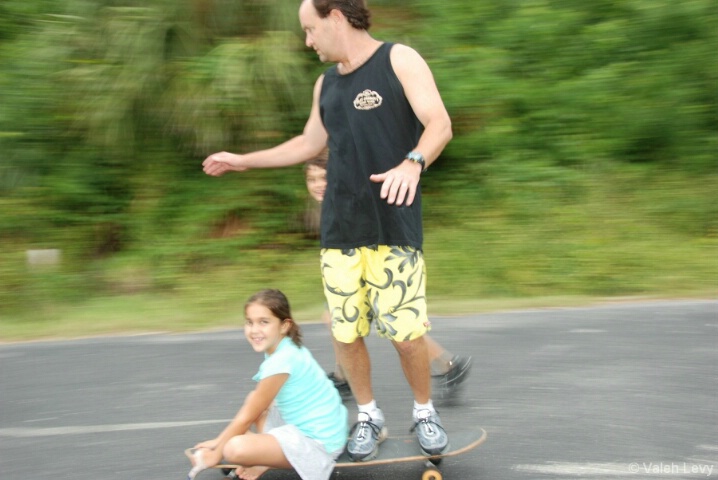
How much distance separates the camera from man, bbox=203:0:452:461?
3240 millimetres

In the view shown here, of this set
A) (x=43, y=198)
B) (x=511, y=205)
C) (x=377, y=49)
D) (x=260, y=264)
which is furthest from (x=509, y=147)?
(x=377, y=49)

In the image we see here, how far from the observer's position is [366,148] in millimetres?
3311

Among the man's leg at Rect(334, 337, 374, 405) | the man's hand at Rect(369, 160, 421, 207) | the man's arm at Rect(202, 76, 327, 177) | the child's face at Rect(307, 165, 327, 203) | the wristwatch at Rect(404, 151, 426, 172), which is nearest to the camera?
the man's hand at Rect(369, 160, 421, 207)

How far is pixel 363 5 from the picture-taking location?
10.8ft

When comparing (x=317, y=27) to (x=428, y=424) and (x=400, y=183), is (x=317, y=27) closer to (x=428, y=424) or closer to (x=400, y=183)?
(x=400, y=183)

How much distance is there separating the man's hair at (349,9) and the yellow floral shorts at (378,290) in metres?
0.87

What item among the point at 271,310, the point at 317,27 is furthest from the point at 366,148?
the point at 271,310

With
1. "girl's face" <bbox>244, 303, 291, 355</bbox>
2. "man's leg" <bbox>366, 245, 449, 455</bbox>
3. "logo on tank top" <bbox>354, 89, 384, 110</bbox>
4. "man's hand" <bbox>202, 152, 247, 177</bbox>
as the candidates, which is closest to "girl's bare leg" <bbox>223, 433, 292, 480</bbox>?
"girl's face" <bbox>244, 303, 291, 355</bbox>

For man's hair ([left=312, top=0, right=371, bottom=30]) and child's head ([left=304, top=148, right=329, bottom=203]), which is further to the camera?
child's head ([left=304, top=148, right=329, bottom=203])

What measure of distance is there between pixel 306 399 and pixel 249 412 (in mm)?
248

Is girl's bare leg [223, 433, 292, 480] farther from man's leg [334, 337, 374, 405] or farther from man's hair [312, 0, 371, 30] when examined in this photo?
man's hair [312, 0, 371, 30]

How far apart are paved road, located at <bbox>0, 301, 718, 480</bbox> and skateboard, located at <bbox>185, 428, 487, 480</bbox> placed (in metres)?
0.09

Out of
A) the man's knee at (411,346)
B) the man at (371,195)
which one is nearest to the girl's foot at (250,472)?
the man at (371,195)

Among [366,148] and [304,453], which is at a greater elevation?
[366,148]
